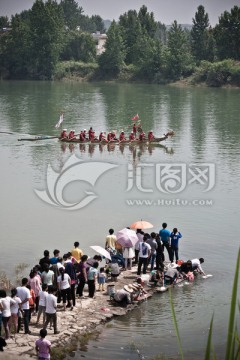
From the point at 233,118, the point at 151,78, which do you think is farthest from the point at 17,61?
the point at 233,118

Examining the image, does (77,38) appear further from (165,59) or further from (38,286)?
(38,286)

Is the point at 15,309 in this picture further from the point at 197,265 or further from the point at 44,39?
the point at 44,39

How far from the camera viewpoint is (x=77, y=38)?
10775cm

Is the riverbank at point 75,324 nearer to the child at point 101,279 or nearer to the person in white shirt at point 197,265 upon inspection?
the child at point 101,279

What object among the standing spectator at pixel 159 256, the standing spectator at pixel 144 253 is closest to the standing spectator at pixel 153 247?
the standing spectator at pixel 159 256

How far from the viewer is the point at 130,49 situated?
333 ft

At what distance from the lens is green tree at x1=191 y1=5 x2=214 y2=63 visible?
321ft

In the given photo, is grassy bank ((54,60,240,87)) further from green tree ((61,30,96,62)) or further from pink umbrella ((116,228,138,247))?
pink umbrella ((116,228,138,247))

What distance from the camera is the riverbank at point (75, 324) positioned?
13.5 meters

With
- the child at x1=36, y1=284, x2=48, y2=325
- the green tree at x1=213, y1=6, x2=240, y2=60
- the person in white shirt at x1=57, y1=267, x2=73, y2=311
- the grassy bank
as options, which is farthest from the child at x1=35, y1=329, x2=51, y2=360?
the green tree at x1=213, y1=6, x2=240, y2=60

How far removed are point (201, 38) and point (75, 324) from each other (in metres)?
88.5

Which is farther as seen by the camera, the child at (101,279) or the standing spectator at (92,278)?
the child at (101,279)

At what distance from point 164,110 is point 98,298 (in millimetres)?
43697

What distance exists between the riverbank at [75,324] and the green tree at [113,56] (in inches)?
3200
